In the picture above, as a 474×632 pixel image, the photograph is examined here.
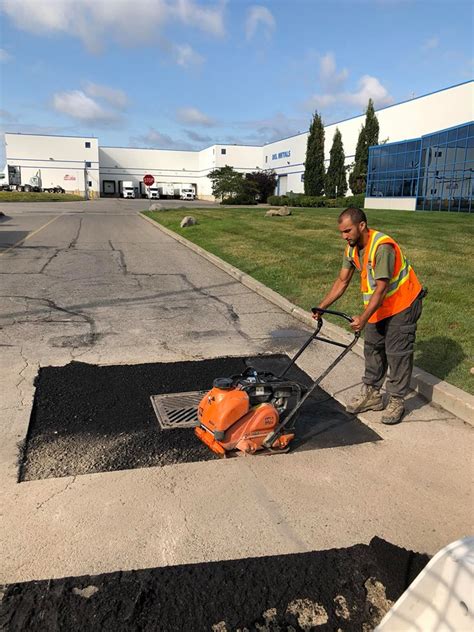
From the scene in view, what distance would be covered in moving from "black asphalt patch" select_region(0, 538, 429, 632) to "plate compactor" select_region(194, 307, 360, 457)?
1.02 meters

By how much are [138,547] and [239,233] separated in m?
15.7

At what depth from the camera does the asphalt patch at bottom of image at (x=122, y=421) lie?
12.1ft

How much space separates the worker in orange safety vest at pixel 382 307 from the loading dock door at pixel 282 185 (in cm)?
6757

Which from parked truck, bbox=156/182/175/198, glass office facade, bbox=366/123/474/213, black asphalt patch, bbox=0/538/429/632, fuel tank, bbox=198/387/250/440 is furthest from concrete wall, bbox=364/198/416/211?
parked truck, bbox=156/182/175/198

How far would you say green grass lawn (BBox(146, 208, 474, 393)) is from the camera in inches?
233

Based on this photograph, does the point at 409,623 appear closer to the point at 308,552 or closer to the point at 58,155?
the point at 308,552

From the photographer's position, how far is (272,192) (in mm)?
69688

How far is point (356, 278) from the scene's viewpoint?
9430mm

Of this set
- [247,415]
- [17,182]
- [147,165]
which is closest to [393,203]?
[247,415]

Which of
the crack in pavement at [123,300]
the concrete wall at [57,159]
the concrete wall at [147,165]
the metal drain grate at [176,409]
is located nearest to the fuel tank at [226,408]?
the metal drain grate at [176,409]

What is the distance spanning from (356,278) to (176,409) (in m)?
5.86

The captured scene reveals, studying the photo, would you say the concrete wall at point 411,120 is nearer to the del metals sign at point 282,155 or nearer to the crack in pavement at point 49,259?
the del metals sign at point 282,155

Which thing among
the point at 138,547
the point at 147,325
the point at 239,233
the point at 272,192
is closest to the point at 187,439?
the point at 138,547

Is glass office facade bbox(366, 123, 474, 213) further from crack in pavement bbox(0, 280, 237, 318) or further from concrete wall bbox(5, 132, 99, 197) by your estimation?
concrete wall bbox(5, 132, 99, 197)
